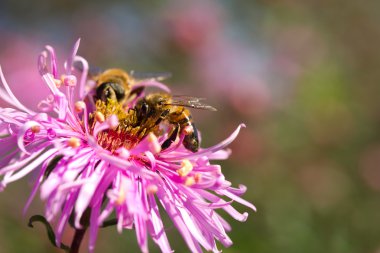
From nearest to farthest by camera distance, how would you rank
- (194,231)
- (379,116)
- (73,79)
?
1. (194,231)
2. (73,79)
3. (379,116)

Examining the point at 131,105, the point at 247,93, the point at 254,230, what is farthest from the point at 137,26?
the point at 131,105

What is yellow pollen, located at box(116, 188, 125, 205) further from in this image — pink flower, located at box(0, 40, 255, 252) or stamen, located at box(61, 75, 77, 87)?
stamen, located at box(61, 75, 77, 87)

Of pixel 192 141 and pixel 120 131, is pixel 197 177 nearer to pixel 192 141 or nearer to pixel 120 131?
pixel 192 141

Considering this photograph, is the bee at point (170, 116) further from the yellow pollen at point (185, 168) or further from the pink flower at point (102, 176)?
the yellow pollen at point (185, 168)

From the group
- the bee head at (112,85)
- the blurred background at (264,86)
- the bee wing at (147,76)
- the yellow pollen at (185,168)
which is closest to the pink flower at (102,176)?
the yellow pollen at (185,168)

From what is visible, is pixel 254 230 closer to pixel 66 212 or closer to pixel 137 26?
pixel 66 212
